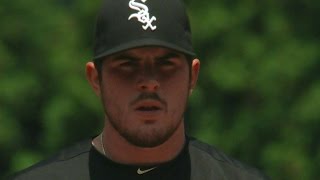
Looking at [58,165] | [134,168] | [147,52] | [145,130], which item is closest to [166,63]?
[147,52]

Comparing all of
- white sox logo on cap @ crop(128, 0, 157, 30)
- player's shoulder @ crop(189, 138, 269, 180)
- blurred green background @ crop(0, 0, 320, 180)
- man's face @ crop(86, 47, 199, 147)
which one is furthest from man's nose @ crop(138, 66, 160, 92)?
blurred green background @ crop(0, 0, 320, 180)

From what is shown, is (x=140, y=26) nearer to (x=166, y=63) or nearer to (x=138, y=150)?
(x=166, y=63)

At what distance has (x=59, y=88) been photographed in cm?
437

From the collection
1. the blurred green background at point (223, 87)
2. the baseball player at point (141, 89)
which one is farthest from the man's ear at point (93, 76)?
the blurred green background at point (223, 87)

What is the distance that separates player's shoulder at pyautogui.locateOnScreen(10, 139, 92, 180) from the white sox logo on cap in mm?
473

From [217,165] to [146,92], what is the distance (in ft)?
1.40

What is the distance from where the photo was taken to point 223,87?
4.34 meters

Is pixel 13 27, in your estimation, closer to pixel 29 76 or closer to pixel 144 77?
pixel 29 76

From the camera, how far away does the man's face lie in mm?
2432

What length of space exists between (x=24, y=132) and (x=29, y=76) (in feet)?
0.93

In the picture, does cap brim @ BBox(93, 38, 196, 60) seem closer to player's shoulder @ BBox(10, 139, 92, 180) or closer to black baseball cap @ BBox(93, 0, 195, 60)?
black baseball cap @ BBox(93, 0, 195, 60)

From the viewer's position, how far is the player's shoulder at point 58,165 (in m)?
2.67

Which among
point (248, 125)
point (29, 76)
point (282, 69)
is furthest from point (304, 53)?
point (29, 76)

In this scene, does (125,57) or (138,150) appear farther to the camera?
(138,150)
